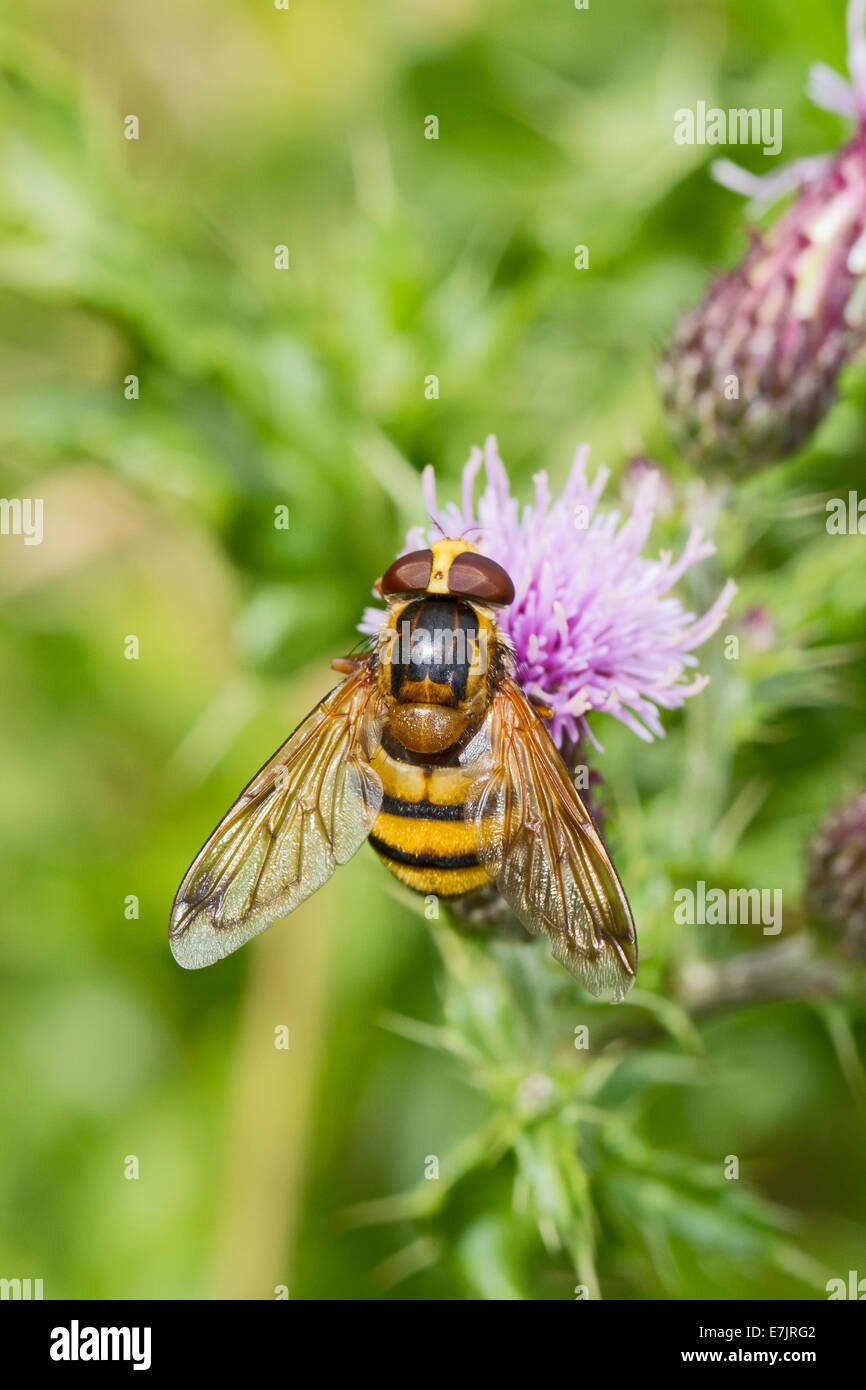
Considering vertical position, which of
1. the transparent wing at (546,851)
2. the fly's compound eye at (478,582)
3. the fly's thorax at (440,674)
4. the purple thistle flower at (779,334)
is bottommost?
the transparent wing at (546,851)

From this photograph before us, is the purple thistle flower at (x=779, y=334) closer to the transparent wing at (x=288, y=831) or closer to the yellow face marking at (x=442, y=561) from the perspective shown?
the yellow face marking at (x=442, y=561)

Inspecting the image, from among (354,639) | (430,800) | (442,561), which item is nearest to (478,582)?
(442,561)

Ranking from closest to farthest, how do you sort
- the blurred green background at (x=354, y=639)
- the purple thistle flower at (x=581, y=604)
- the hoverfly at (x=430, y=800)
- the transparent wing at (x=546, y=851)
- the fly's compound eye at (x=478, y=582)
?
the transparent wing at (x=546, y=851) < the hoverfly at (x=430, y=800) < the fly's compound eye at (x=478, y=582) < the purple thistle flower at (x=581, y=604) < the blurred green background at (x=354, y=639)

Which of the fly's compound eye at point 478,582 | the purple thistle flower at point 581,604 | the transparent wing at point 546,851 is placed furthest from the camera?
the purple thistle flower at point 581,604

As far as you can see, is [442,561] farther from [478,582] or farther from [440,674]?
[440,674]

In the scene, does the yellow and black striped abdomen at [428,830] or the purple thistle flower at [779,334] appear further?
the purple thistle flower at [779,334]

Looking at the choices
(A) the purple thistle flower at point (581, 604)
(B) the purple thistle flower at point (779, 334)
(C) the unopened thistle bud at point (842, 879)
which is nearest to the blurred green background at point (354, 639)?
(C) the unopened thistle bud at point (842, 879)
